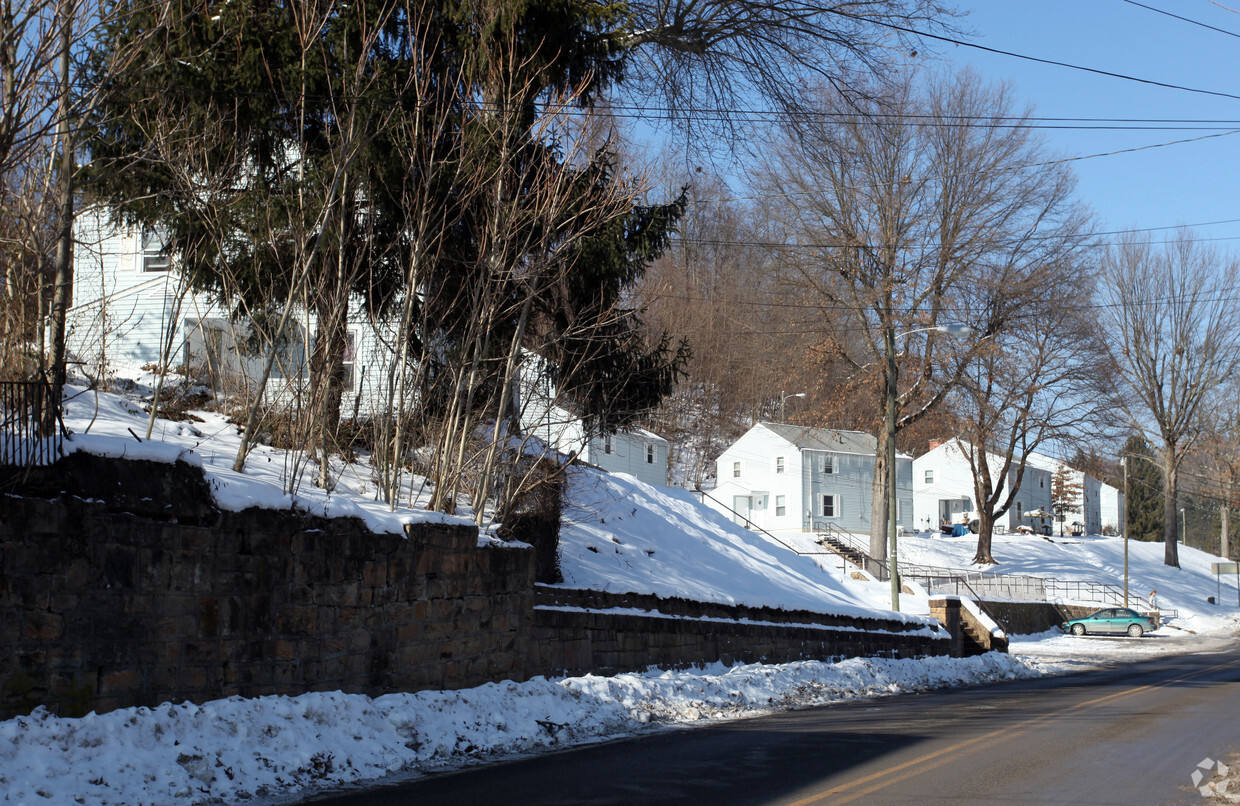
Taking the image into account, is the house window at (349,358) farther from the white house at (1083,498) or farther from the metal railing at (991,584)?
the white house at (1083,498)

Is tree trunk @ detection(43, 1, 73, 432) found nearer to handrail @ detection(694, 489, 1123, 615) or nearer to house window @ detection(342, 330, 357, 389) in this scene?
house window @ detection(342, 330, 357, 389)

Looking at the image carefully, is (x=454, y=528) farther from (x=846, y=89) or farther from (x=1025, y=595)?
(x=1025, y=595)

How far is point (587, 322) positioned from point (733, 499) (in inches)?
1680

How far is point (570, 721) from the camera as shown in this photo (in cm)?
1132

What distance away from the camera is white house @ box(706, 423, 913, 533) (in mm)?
55094

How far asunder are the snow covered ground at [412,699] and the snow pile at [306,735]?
16 millimetres

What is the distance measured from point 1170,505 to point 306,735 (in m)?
57.7

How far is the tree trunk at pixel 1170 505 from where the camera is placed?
5572cm

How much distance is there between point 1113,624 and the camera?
40438 mm

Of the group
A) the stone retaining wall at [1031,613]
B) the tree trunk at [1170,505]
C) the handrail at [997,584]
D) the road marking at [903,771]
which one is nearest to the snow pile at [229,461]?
the road marking at [903,771]

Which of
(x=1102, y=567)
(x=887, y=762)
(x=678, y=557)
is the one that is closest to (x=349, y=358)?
(x=678, y=557)

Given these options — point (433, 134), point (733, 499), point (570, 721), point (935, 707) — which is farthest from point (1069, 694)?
point (733, 499)

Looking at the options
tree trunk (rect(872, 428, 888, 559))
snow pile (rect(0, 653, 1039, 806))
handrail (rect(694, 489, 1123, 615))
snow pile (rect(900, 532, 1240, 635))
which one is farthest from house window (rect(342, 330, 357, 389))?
snow pile (rect(900, 532, 1240, 635))

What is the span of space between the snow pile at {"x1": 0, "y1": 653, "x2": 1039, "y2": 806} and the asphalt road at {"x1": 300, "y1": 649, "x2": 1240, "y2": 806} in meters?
0.64
